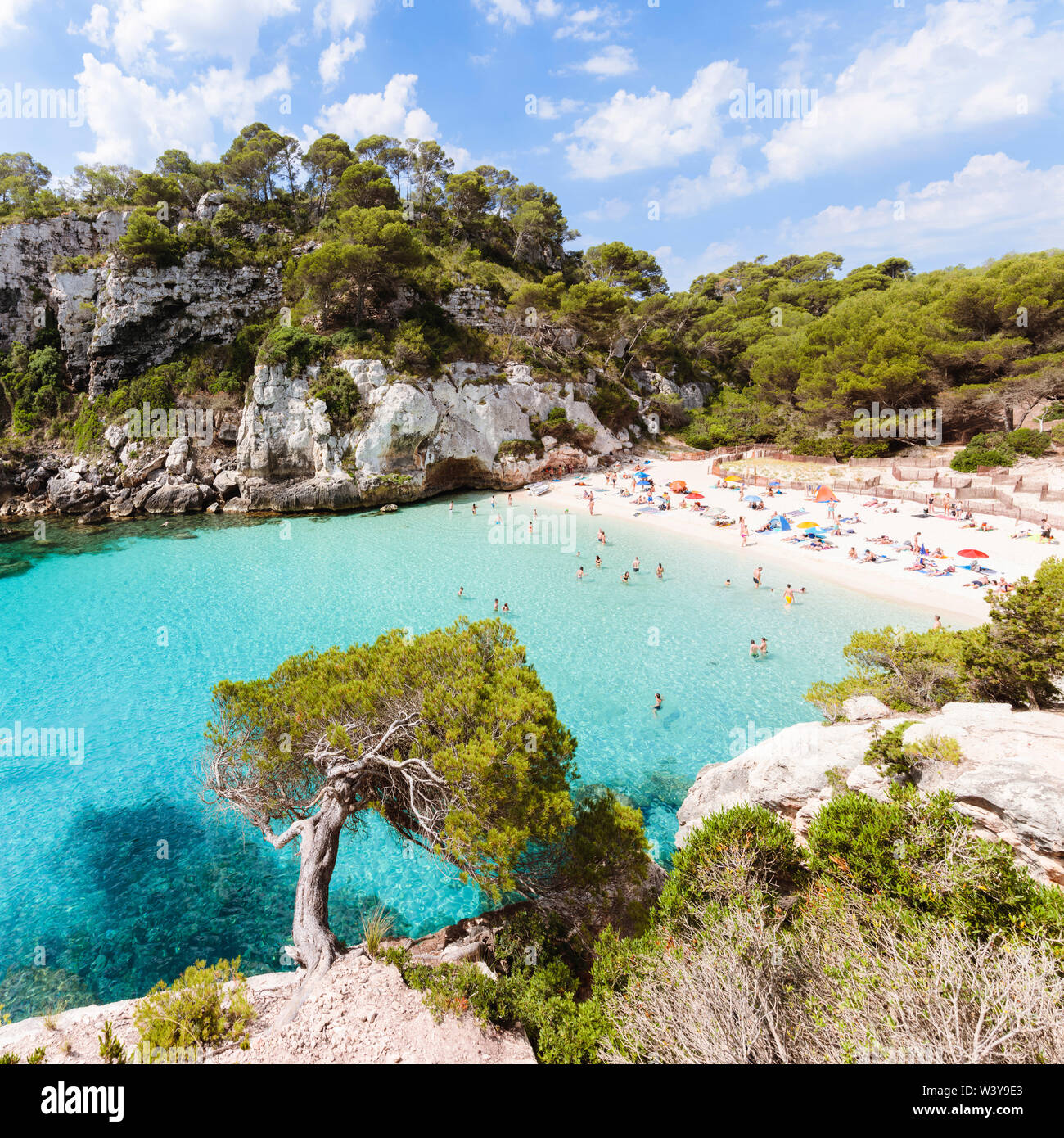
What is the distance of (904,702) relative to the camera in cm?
965

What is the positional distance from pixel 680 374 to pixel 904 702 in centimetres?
4764

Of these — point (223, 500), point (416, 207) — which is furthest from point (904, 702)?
point (416, 207)

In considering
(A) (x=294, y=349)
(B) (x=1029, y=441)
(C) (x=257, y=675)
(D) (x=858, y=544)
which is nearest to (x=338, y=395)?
(A) (x=294, y=349)

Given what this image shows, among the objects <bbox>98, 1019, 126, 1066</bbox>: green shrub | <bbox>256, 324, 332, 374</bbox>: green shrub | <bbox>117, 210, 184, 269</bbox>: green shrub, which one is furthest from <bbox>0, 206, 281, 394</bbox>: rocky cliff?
<bbox>98, 1019, 126, 1066</bbox>: green shrub

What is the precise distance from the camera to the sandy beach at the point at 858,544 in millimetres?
18312

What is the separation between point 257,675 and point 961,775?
14937 mm

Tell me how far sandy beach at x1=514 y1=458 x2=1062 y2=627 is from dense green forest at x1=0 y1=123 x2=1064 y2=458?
34.5 ft

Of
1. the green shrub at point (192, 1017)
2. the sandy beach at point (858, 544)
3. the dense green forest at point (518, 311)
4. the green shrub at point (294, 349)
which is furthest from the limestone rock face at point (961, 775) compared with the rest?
the green shrub at point (294, 349)

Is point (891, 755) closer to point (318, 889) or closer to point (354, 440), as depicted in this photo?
point (318, 889)

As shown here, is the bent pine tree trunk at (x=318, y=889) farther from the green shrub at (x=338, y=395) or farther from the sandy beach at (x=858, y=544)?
the green shrub at (x=338, y=395)

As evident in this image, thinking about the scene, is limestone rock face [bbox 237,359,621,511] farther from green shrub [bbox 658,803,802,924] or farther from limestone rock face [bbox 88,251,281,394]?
green shrub [bbox 658,803,802,924]

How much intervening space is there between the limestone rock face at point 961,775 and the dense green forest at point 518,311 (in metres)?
32.0

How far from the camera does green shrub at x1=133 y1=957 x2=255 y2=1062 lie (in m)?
4.18
